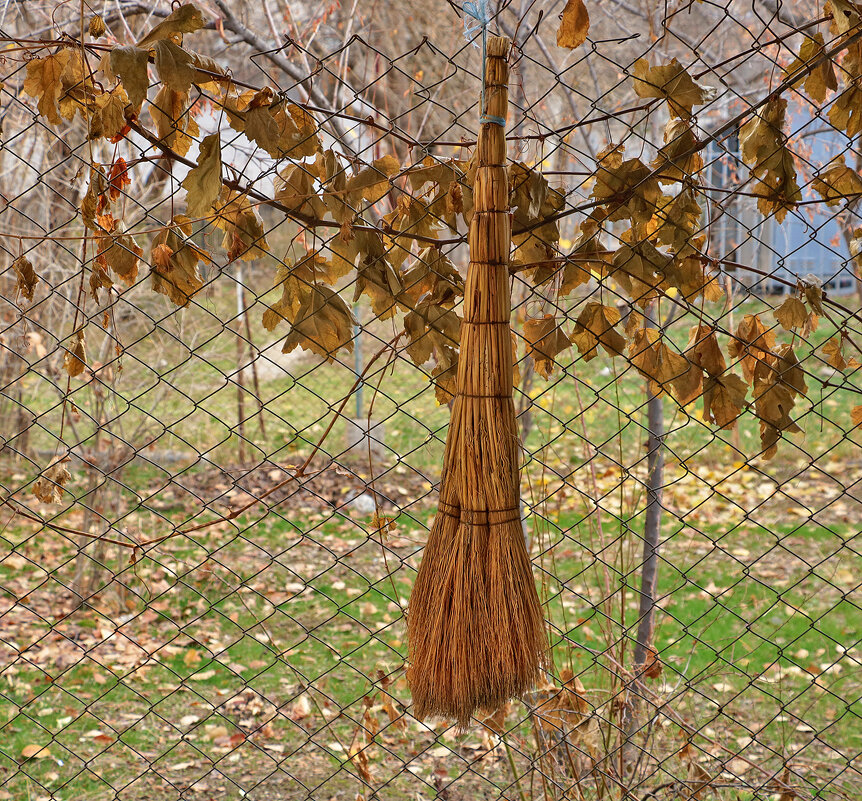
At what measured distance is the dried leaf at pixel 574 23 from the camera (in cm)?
159

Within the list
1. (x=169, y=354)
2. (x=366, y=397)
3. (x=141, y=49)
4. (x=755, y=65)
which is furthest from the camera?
(x=366, y=397)

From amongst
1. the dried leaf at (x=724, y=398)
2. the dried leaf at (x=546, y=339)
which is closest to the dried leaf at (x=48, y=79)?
the dried leaf at (x=546, y=339)

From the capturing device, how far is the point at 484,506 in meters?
1.53

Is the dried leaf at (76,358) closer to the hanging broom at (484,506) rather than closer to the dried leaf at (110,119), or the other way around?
the dried leaf at (110,119)

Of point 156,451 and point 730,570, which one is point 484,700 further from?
point 156,451

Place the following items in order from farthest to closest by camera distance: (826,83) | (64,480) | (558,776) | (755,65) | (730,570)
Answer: (755,65) < (730,570) < (558,776) < (64,480) < (826,83)

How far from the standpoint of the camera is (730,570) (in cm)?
464

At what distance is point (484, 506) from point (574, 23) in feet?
3.13

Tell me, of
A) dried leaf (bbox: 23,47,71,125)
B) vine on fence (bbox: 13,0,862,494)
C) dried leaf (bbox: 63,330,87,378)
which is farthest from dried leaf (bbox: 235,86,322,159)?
dried leaf (bbox: 63,330,87,378)

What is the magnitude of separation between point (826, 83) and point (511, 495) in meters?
1.05

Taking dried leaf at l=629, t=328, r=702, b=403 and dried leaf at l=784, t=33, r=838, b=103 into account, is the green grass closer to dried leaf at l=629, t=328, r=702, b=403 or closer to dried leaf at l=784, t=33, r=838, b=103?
dried leaf at l=629, t=328, r=702, b=403

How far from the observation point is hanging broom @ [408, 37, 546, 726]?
1.50 m

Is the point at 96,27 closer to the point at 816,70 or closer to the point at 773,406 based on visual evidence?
the point at 816,70

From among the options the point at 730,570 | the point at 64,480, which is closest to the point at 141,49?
the point at 64,480
